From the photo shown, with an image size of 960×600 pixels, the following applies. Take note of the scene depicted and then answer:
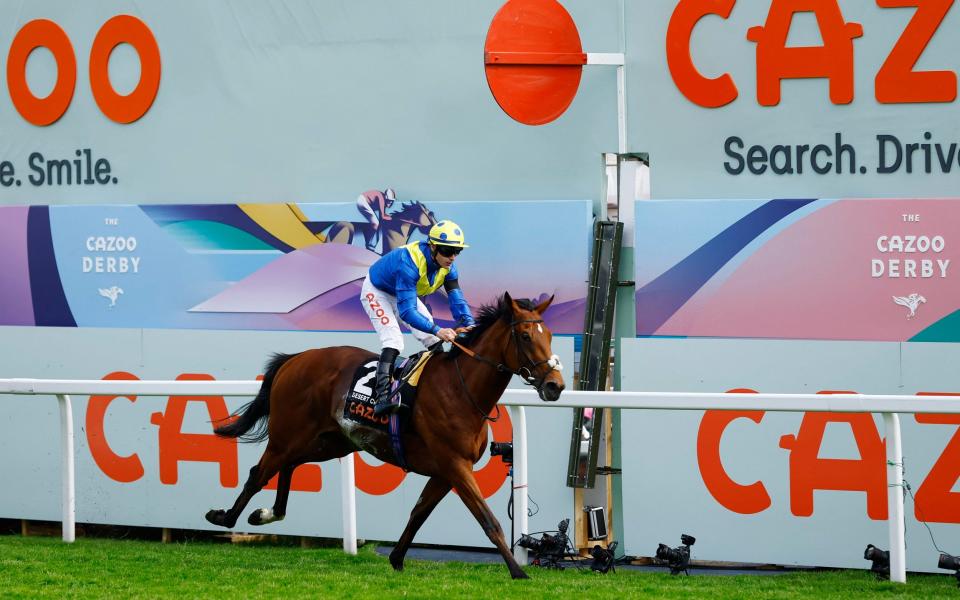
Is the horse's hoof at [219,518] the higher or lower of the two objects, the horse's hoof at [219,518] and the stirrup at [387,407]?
the lower

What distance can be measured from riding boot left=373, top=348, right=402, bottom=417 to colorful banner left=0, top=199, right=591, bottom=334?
1582 millimetres

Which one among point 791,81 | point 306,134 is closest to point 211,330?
point 306,134

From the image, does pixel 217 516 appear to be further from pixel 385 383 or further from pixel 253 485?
pixel 385 383

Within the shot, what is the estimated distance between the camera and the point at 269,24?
372 inches

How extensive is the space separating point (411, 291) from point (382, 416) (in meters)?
0.70

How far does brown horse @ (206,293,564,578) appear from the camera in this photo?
21.7 feet

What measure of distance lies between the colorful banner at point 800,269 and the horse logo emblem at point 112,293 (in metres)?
3.96

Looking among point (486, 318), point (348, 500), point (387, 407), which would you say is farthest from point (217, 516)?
point (486, 318)

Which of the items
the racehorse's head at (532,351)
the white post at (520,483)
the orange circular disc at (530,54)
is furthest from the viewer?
the orange circular disc at (530,54)

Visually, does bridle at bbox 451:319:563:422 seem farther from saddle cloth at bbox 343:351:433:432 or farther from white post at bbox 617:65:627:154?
white post at bbox 617:65:627:154

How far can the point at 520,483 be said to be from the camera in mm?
7289

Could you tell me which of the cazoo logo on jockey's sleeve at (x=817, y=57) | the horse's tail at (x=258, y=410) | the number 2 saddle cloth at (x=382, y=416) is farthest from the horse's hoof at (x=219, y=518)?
the cazoo logo on jockey's sleeve at (x=817, y=57)

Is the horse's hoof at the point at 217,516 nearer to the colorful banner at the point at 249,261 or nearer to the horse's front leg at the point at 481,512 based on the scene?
the horse's front leg at the point at 481,512

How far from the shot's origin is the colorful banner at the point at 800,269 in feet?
25.5
